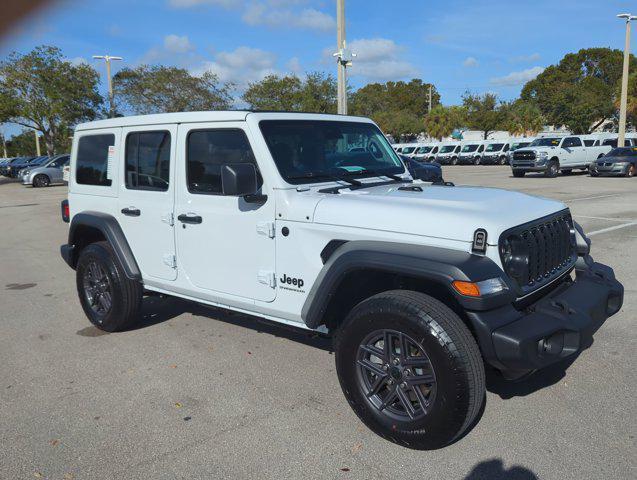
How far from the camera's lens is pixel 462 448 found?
3166 millimetres

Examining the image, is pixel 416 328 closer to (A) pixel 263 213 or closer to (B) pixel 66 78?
(A) pixel 263 213

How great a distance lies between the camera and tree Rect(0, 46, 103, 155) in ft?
115

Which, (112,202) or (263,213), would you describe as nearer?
(263,213)

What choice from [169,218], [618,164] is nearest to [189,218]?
[169,218]

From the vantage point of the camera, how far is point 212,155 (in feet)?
13.6

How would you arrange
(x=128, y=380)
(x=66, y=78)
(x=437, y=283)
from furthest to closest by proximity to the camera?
(x=66, y=78), (x=128, y=380), (x=437, y=283)

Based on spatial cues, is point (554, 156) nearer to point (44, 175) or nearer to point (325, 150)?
point (325, 150)

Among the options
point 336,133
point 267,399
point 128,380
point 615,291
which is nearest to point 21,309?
point 128,380

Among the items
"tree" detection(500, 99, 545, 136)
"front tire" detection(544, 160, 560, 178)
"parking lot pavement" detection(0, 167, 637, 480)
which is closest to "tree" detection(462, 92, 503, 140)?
"tree" detection(500, 99, 545, 136)

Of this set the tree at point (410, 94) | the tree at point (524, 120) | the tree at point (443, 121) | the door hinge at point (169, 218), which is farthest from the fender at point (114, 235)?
the tree at point (410, 94)

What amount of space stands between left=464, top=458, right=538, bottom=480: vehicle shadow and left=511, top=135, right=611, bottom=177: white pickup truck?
75.8 feet

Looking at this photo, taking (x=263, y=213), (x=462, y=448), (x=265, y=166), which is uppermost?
(x=265, y=166)

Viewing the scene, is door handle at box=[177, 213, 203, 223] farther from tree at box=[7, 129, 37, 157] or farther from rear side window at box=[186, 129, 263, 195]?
tree at box=[7, 129, 37, 157]

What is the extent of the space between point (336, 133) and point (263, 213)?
1.06 m
